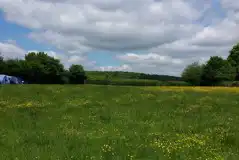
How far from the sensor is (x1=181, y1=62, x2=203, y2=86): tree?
121431 mm

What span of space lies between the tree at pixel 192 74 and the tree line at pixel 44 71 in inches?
1440

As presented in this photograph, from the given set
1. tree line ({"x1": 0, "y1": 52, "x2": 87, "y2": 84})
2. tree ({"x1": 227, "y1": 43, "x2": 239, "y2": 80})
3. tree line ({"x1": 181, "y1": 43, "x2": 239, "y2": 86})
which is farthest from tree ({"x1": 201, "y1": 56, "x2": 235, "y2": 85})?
tree line ({"x1": 0, "y1": 52, "x2": 87, "y2": 84})

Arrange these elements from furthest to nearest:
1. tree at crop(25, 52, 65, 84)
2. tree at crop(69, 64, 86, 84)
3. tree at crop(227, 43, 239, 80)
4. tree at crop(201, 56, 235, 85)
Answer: tree at crop(227, 43, 239, 80)
tree at crop(69, 64, 86, 84)
tree at crop(25, 52, 65, 84)
tree at crop(201, 56, 235, 85)

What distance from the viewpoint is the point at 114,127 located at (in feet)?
65.9

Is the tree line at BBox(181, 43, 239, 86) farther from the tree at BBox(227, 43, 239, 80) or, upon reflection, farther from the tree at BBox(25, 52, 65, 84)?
the tree at BBox(25, 52, 65, 84)

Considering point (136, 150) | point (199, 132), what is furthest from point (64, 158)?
point (199, 132)

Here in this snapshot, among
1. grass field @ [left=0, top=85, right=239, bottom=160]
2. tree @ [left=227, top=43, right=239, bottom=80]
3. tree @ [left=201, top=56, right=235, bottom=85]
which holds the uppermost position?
tree @ [left=227, top=43, right=239, bottom=80]

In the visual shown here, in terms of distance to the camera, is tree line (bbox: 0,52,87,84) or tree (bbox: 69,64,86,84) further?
tree (bbox: 69,64,86,84)

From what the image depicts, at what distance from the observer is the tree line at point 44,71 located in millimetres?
115250

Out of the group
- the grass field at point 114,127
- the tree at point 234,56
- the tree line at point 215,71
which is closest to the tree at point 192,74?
the tree line at point 215,71

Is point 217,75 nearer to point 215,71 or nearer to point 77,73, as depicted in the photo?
point 215,71

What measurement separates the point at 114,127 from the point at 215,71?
101153mm

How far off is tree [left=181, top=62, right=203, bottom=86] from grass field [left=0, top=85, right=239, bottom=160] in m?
86.6

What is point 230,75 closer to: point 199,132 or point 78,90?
point 78,90
